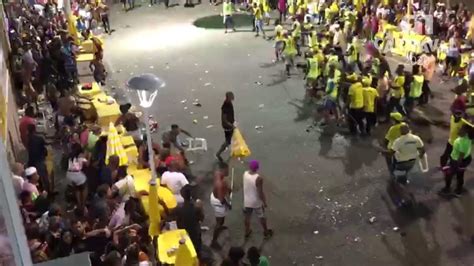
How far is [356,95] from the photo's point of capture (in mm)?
12875

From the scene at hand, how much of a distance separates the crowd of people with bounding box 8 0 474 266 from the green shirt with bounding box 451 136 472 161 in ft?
0.08

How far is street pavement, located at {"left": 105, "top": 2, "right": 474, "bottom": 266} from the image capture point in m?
9.43

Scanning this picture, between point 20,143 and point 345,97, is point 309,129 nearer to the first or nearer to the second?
point 345,97

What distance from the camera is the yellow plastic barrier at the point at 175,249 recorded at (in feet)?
24.7

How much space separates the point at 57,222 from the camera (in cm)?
772

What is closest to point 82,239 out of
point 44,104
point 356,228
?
point 356,228

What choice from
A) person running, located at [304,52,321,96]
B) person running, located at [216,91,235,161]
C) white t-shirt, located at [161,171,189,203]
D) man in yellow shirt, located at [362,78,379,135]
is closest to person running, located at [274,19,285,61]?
person running, located at [304,52,321,96]

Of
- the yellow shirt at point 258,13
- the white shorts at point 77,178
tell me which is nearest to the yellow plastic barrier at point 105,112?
the white shorts at point 77,178

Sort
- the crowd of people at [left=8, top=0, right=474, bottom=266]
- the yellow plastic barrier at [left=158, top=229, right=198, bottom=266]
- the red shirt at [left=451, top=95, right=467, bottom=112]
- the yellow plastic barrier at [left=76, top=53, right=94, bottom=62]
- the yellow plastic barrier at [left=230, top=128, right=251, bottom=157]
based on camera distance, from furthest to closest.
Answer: the yellow plastic barrier at [left=76, top=53, right=94, bottom=62] < the red shirt at [left=451, top=95, right=467, bottom=112] < the yellow plastic barrier at [left=230, top=128, right=251, bottom=157] < the crowd of people at [left=8, top=0, right=474, bottom=266] < the yellow plastic barrier at [left=158, top=229, right=198, bottom=266]

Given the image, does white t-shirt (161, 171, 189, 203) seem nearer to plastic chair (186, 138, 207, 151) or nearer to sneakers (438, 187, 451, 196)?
plastic chair (186, 138, 207, 151)

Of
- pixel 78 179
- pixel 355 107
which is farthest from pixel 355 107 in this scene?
pixel 78 179

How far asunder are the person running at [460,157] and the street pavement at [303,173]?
1.05ft

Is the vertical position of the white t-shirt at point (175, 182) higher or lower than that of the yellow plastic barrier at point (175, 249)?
higher

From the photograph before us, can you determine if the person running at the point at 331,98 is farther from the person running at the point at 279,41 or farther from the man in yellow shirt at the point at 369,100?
the person running at the point at 279,41
